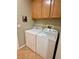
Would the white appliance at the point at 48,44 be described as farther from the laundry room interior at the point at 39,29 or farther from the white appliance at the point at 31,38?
the white appliance at the point at 31,38

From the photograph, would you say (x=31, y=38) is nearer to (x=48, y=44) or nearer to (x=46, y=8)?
(x=46, y=8)

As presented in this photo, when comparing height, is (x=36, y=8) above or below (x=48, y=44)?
above

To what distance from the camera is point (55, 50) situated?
10.6 ft

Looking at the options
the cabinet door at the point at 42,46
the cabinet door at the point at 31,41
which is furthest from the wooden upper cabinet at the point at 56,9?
the cabinet door at the point at 31,41

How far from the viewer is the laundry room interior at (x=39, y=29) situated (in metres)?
3.34

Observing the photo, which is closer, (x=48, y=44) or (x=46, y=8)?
(x=48, y=44)

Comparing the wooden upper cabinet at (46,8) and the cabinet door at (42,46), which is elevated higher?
the wooden upper cabinet at (46,8)

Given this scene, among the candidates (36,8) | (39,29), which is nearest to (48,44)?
(39,29)

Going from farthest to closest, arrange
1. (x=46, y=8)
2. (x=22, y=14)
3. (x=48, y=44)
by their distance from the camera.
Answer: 1. (x=22, y=14)
2. (x=46, y=8)
3. (x=48, y=44)

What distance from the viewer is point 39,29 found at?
516 centimetres

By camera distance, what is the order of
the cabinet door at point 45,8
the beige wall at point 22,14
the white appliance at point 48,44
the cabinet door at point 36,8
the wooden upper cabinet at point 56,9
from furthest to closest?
the beige wall at point 22,14, the cabinet door at point 36,8, the cabinet door at point 45,8, the wooden upper cabinet at point 56,9, the white appliance at point 48,44
